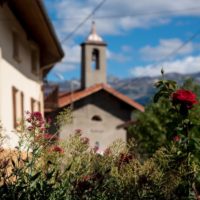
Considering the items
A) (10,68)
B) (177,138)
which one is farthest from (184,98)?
(10,68)

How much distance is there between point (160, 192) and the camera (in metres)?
5.21

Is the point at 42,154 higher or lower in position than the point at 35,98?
lower

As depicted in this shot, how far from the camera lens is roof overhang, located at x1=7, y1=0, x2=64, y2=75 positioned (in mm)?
14123

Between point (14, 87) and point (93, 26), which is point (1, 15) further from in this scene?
point (93, 26)

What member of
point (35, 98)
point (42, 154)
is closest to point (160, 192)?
point (42, 154)

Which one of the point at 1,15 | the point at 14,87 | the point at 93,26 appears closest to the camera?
the point at 1,15

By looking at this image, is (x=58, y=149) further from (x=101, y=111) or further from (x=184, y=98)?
(x=101, y=111)

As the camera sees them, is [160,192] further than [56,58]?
No

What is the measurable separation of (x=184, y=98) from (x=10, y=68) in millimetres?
9964

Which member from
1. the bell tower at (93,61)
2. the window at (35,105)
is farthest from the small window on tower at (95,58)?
the window at (35,105)

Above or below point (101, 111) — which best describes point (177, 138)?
below

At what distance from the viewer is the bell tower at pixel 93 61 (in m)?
48.3

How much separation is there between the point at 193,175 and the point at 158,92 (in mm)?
975

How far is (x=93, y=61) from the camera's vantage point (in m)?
49.6
